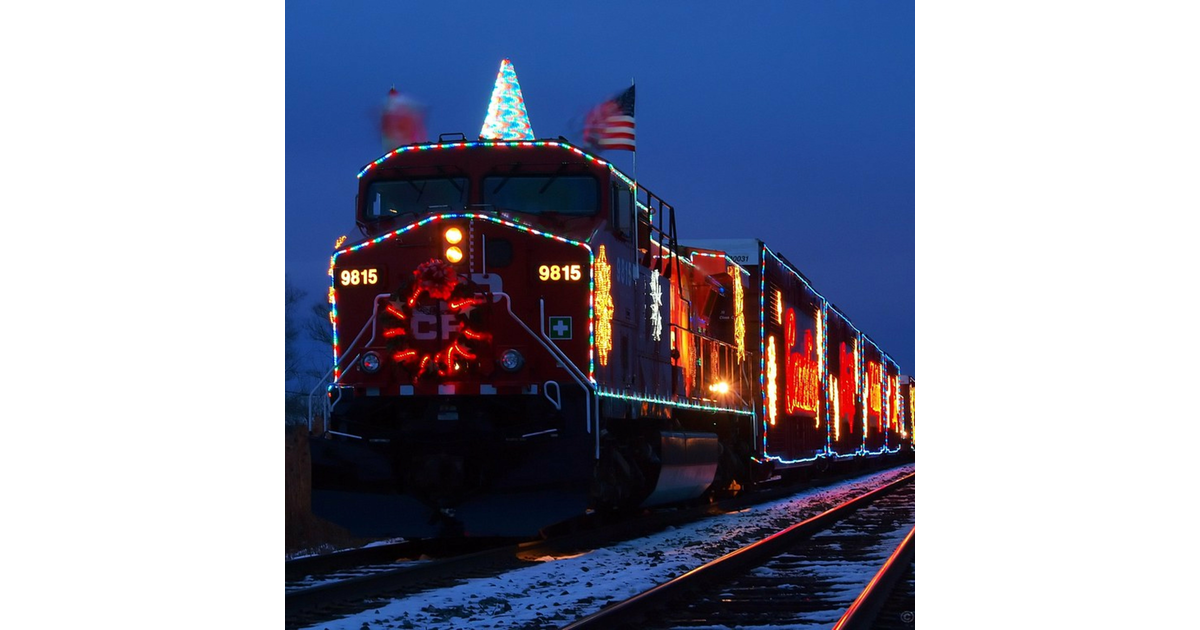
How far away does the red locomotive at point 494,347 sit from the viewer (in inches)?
404

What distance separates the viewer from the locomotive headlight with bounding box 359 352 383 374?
34.3 feet

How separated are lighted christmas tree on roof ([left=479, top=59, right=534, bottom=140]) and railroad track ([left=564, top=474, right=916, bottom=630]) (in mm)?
4241

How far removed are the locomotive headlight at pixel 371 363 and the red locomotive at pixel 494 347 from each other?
1 centimetres

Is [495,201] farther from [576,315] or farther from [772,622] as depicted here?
[772,622]

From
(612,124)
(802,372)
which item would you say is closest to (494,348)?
Result: (612,124)

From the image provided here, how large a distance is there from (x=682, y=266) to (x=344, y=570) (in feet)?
19.5

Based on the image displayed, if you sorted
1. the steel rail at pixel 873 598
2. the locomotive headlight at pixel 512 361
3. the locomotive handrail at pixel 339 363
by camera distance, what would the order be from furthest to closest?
the locomotive handrail at pixel 339 363 → the locomotive headlight at pixel 512 361 → the steel rail at pixel 873 598

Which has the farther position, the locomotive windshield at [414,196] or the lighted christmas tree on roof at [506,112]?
the lighted christmas tree on roof at [506,112]

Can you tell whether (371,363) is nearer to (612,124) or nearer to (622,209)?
(622,209)

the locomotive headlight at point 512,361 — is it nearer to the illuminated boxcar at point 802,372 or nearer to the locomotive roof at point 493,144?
the locomotive roof at point 493,144

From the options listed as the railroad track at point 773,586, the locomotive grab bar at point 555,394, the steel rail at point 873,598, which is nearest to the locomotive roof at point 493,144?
the locomotive grab bar at point 555,394

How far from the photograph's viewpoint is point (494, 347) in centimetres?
1051

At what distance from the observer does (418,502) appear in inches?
408
